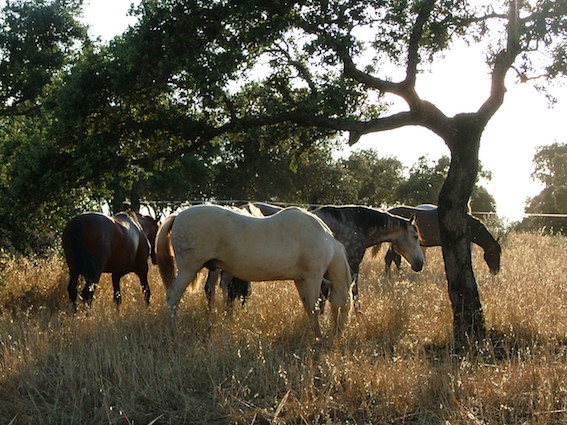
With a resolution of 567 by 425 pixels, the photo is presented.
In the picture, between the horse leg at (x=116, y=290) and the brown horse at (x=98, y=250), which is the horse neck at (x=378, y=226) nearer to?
the brown horse at (x=98, y=250)

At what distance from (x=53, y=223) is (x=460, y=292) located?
6.06 metres

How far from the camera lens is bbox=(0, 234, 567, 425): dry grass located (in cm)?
548

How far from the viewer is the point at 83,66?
848 cm

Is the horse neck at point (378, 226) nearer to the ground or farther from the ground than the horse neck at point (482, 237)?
farther from the ground

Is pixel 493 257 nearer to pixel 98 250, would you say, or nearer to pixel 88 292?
pixel 98 250

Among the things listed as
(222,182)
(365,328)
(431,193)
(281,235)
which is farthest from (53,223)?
(431,193)

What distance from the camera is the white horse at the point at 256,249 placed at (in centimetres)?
840

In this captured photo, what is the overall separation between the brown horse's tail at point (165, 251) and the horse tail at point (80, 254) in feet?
4.16

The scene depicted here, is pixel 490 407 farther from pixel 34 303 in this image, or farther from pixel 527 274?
pixel 527 274

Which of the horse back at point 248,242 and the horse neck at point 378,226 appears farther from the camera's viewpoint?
the horse neck at point 378,226

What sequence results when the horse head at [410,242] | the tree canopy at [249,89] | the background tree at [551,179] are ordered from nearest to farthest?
the tree canopy at [249,89] < the horse head at [410,242] < the background tree at [551,179]

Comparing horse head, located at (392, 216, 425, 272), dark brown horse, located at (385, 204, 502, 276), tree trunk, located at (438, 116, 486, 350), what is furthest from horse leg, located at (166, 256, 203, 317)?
dark brown horse, located at (385, 204, 502, 276)

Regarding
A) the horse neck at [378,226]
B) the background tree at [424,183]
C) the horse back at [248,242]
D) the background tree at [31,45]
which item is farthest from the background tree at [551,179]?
the horse back at [248,242]

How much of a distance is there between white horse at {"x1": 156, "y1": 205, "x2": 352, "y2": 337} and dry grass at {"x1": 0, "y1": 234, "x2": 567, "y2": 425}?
41cm
